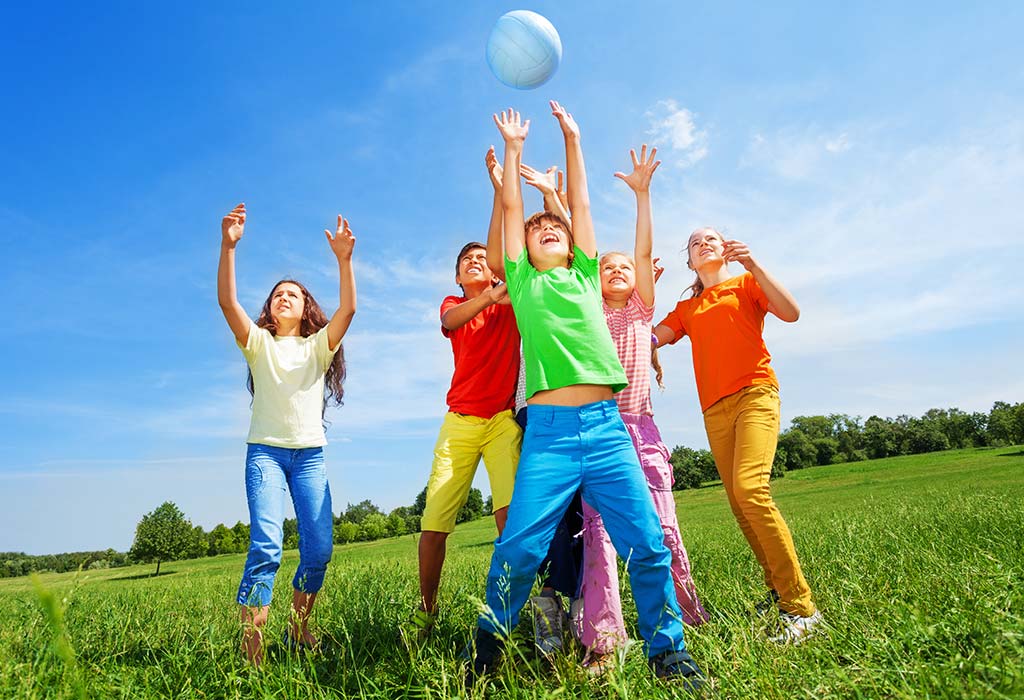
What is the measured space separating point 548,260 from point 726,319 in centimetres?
152

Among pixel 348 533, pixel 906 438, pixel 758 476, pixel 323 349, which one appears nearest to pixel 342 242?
pixel 323 349

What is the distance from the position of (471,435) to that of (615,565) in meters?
1.23

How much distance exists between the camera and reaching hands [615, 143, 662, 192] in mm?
4543

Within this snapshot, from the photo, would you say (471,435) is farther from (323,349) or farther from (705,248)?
(705,248)

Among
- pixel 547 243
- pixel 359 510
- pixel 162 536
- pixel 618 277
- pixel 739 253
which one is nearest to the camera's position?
pixel 547 243

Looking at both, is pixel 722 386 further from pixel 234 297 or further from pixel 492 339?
pixel 234 297

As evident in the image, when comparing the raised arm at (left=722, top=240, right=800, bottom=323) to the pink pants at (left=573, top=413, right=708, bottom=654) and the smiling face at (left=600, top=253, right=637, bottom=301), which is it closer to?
the smiling face at (left=600, top=253, right=637, bottom=301)

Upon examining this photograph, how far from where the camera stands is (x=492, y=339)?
465cm

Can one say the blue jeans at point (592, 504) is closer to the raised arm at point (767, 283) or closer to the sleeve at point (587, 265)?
the sleeve at point (587, 265)

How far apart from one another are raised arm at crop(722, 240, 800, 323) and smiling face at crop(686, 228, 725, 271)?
44 cm

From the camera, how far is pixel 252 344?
4.50 meters

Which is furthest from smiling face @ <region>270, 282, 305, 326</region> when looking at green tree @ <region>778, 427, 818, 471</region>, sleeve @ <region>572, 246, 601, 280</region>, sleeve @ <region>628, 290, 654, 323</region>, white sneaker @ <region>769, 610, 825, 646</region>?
green tree @ <region>778, 427, 818, 471</region>

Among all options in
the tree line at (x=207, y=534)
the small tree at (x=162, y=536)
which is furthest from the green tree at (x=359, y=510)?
the small tree at (x=162, y=536)

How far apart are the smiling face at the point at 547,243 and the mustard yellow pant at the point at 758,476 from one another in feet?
5.25
